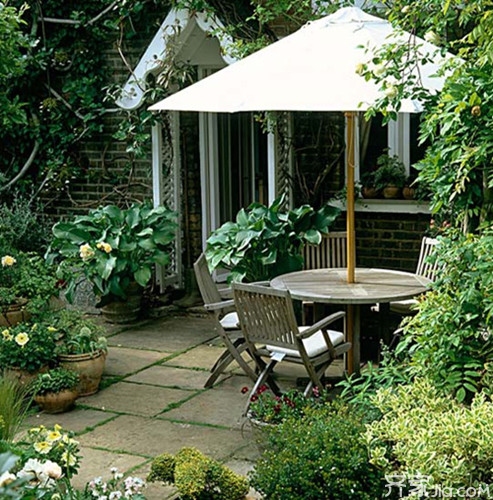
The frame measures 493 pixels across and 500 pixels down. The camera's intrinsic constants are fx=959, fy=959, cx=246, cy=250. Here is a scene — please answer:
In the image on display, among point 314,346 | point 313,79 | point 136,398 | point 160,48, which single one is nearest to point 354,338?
point 314,346

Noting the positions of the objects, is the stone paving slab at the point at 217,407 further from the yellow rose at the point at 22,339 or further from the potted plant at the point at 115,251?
the potted plant at the point at 115,251

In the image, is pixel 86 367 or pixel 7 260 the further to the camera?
pixel 7 260

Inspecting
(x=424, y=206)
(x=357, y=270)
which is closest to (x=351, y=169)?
(x=357, y=270)

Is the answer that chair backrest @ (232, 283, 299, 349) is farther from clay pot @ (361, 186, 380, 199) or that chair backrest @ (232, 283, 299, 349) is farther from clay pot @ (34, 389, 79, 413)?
clay pot @ (361, 186, 380, 199)

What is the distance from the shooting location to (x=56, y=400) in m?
6.57

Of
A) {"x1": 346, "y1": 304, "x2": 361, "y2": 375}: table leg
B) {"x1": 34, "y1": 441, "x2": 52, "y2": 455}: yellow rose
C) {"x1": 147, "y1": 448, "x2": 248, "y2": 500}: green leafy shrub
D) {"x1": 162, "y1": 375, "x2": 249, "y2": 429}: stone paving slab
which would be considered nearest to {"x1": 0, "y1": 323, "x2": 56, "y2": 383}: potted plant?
{"x1": 162, "y1": 375, "x2": 249, "y2": 429}: stone paving slab

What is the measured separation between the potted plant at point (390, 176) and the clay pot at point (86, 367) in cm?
337

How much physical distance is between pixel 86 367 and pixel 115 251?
2120mm

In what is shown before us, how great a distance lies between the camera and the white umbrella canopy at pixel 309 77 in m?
6.07

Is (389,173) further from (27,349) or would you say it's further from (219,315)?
(27,349)

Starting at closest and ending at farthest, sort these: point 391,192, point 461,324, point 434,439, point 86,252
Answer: point 434,439 → point 461,324 → point 86,252 → point 391,192

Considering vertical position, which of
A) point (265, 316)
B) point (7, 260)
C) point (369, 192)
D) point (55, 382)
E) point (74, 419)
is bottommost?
point (74, 419)

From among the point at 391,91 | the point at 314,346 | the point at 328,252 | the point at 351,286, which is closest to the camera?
the point at 391,91

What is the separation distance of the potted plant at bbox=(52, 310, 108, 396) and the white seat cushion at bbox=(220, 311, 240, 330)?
2.97 feet
